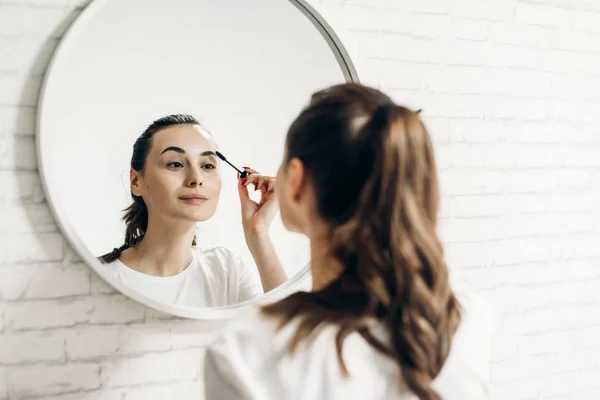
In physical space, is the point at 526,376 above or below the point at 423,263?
below

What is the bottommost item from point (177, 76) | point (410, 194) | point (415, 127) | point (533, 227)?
point (533, 227)

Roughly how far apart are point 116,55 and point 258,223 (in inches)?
18.6

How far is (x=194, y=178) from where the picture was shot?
1604 millimetres

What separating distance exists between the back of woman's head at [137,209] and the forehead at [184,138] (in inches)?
0.5

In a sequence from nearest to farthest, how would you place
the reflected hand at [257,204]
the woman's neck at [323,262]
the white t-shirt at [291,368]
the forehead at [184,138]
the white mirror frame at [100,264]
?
the white t-shirt at [291,368] → the woman's neck at [323,262] → the white mirror frame at [100,264] → the forehead at [184,138] → the reflected hand at [257,204]

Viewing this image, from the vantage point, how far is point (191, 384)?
1652 mm

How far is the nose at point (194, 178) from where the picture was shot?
5.24 ft

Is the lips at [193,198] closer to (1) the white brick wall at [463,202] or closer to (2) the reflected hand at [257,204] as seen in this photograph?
(2) the reflected hand at [257,204]

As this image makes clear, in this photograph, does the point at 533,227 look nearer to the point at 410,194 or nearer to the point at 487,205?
the point at 487,205

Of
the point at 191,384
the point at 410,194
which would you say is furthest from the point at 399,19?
the point at 191,384

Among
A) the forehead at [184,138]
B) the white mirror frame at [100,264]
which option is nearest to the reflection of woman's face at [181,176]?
the forehead at [184,138]

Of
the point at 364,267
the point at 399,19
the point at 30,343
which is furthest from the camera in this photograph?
the point at 399,19

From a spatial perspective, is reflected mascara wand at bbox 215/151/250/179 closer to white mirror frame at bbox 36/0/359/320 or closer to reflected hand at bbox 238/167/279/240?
reflected hand at bbox 238/167/279/240

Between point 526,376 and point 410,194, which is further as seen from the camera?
point 526,376
